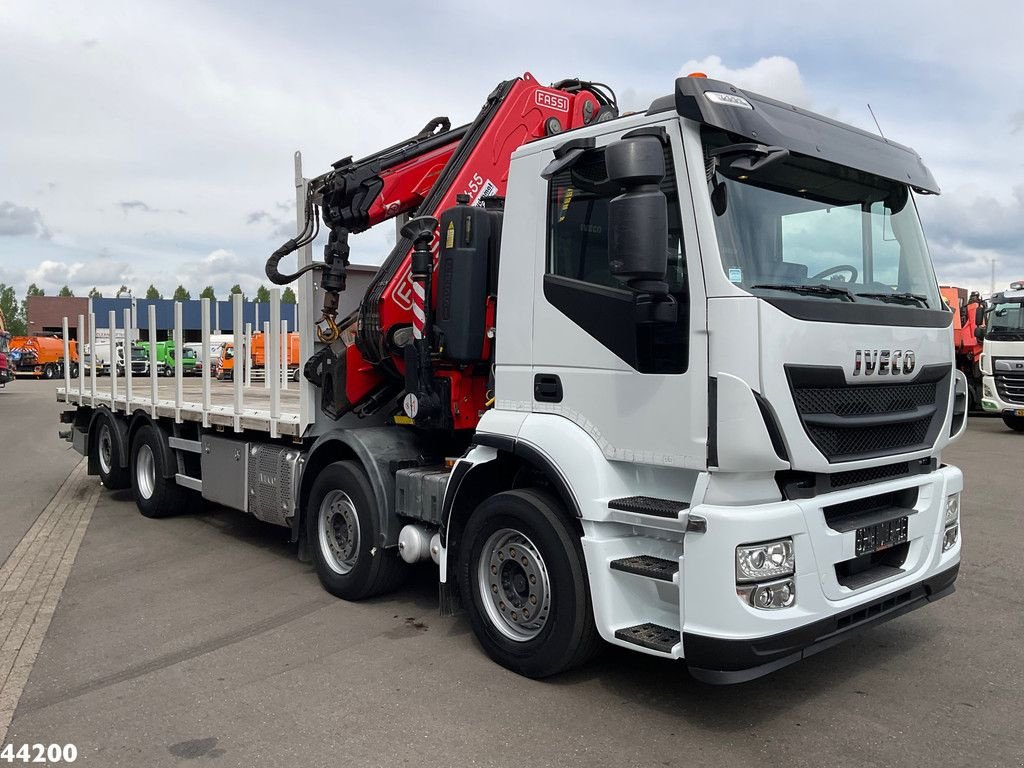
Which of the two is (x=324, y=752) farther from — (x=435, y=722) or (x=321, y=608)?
(x=321, y=608)

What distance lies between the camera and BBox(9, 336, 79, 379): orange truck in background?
4709 centimetres

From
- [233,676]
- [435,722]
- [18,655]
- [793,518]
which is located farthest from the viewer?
[18,655]

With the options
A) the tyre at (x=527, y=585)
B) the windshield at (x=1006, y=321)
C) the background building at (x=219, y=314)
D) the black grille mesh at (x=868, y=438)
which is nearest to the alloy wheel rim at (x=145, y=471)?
the background building at (x=219, y=314)

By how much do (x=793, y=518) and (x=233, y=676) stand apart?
3.09 metres

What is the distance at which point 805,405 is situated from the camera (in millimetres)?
3951

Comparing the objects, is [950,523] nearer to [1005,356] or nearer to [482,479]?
[482,479]

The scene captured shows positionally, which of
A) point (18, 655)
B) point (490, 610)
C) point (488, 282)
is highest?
point (488, 282)

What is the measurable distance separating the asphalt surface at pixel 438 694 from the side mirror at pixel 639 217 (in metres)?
2.09

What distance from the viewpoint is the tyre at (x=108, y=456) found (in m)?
10.5

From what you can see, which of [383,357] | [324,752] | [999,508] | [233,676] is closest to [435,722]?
[324,752]

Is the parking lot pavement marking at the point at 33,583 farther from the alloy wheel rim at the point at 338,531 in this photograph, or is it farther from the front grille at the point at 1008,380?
the front grille at the point at 1008,380

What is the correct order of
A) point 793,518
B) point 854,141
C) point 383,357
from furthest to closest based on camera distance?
1. point 383,357
2. point 854,141
3. point 793,518

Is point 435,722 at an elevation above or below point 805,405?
below

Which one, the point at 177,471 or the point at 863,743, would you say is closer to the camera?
the point at 863,743
